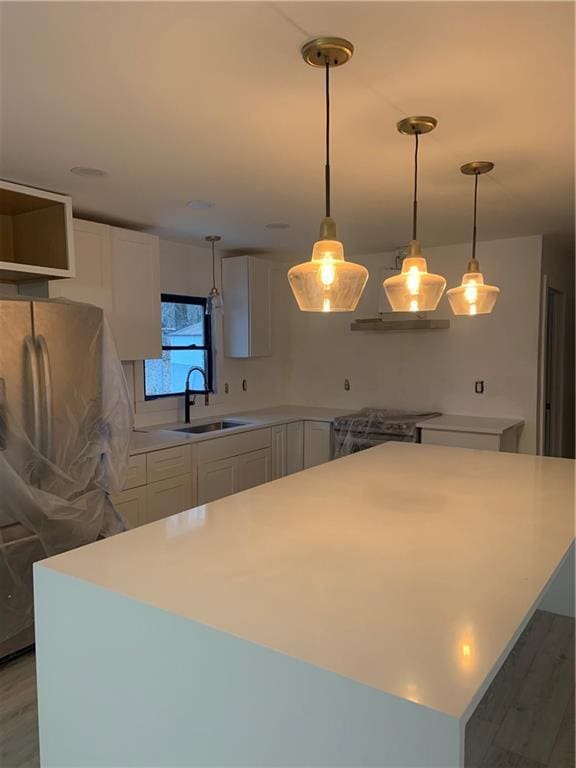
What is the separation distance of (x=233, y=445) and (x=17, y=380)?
5.95ft

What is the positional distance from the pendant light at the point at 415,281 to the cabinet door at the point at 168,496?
78.6 inches

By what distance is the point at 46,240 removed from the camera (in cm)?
293

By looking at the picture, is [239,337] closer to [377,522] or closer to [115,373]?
[115,373]

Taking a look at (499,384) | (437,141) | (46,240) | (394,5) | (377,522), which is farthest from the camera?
(499,384)

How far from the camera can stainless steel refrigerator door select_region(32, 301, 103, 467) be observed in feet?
8.20

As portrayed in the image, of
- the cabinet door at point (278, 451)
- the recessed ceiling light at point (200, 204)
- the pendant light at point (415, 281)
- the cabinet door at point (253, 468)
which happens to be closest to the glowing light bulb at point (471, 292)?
the pendant light at point (415, 281)

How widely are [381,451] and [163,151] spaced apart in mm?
1712

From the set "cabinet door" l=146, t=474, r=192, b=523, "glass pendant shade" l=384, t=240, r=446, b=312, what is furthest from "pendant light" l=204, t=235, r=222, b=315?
"glass pendant shade" l=384, t=240, r=446, b=312

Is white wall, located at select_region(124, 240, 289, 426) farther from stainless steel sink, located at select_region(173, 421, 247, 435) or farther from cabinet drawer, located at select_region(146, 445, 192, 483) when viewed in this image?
cabinet drawer, located at select_region(146, 445, 192, 483)

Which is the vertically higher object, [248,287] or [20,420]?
[248,287]

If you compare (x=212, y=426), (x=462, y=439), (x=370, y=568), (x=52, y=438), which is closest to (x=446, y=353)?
(x=462, y=439)

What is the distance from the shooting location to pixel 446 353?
4.50 meters

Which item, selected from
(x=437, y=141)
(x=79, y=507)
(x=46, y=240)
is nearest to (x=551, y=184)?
(x=437, y=141)

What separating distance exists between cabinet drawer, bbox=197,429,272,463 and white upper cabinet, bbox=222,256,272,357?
0.78 m
